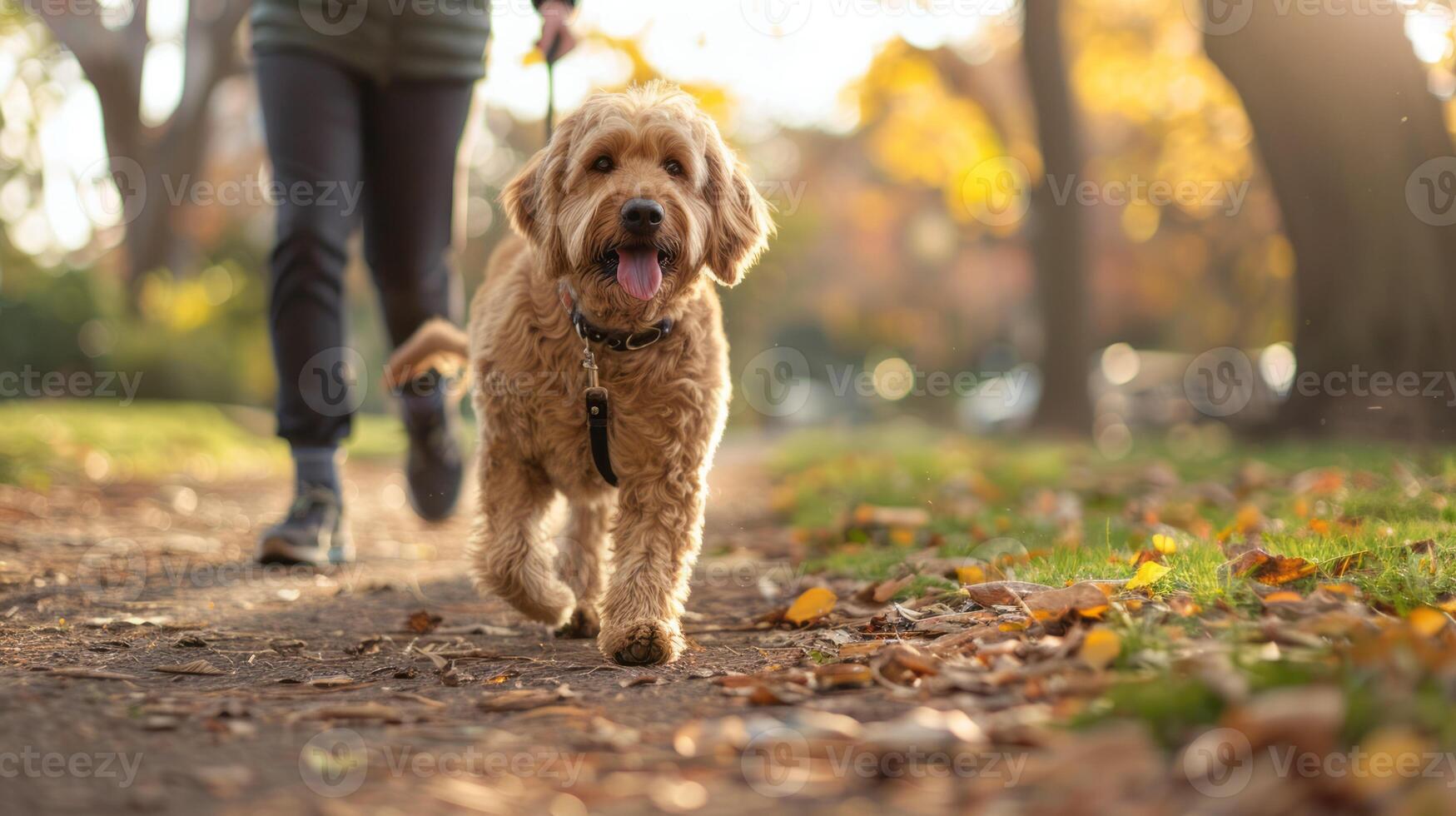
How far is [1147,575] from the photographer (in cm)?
308

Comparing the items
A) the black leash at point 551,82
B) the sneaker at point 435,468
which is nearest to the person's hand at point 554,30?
the black leash at point 551,82

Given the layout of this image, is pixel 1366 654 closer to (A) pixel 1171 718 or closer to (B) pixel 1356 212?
(A) pixel 1171 718

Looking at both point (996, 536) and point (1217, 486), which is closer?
point (996, 536)

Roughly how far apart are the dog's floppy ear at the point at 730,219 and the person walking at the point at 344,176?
3.67 feet

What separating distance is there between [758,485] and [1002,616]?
7.38 meters

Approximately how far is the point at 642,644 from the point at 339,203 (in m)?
2.59

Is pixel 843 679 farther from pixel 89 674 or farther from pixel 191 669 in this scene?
pixel 89 674

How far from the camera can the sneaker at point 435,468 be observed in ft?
17.5

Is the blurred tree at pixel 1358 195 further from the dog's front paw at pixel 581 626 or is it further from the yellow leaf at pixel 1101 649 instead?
the yellow leaf at pixel 1101 649

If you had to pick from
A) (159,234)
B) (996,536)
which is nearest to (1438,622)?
(996,536)

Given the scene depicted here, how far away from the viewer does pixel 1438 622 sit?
7.87 ft

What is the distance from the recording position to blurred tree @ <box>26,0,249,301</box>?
56.2ft

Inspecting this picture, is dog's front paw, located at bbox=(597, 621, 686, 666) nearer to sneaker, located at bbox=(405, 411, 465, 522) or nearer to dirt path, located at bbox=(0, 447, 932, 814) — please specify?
dirt path, located at bbox=(0, 447, 932, 814)

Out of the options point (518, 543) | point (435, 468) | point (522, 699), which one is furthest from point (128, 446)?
point (522, 699)
